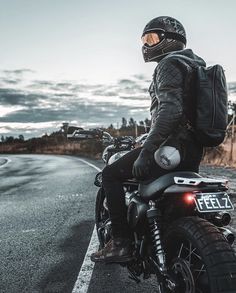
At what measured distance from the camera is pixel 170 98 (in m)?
3.18

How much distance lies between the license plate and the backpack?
475 mm

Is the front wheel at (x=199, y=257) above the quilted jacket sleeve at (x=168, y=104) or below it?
below

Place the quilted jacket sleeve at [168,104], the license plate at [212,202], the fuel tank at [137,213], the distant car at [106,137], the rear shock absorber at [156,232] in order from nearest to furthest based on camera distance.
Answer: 1. the license plate at [212,202]
2. the rear shock absorber at [156,232]
3. the quilted jacket sleeve at [168,104]
4. the fuel tank at [137,213]
5. the distant car at [106,137]

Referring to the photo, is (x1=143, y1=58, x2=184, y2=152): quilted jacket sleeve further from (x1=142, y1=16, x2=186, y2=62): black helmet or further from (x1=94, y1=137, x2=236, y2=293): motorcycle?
(x1=142, y1=16, x2=186, y2=62): black helmet

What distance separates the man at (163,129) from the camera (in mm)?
3178

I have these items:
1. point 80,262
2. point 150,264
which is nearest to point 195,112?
point 150,264

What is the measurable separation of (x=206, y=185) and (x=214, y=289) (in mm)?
725

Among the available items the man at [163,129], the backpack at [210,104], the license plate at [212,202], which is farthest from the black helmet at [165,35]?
the license plate at [212,202]

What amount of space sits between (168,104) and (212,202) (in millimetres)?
787

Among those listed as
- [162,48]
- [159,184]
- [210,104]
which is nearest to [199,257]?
[159,184]

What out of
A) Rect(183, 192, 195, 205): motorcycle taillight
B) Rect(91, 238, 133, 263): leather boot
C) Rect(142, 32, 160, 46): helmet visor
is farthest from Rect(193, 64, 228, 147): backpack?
Rect(91, 238, 133, 263): leather boot

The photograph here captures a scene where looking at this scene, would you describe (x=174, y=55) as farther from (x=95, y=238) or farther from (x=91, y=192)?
(x=91, y=192)

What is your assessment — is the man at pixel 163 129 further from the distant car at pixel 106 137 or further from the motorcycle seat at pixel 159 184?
the distant car at pixel 106 137

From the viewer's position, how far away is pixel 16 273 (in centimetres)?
443
